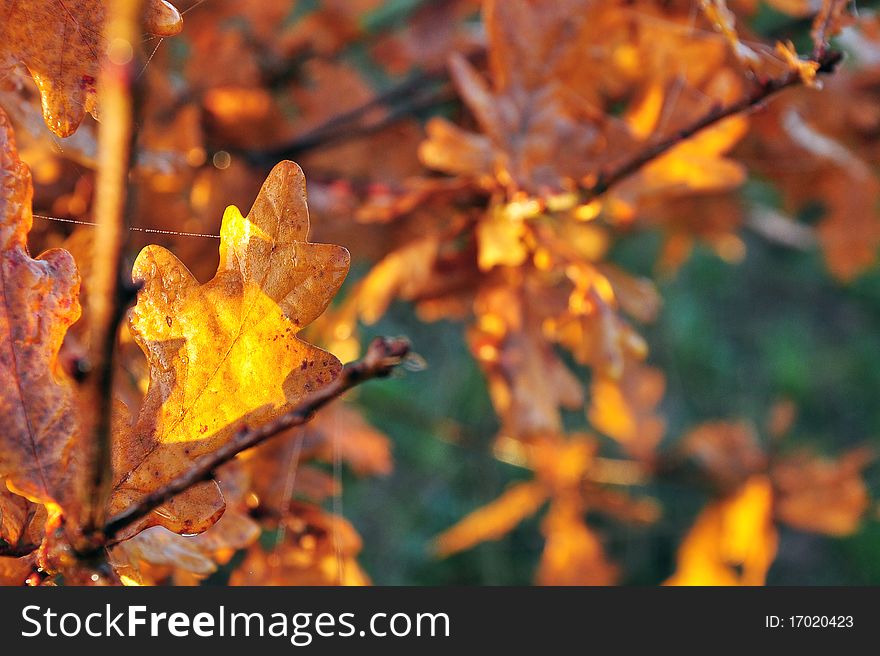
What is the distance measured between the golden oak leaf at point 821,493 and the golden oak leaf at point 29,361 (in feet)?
2.73

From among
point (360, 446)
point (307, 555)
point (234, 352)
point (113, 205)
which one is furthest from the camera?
point (360, 446)

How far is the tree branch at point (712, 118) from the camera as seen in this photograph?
38 centimetres

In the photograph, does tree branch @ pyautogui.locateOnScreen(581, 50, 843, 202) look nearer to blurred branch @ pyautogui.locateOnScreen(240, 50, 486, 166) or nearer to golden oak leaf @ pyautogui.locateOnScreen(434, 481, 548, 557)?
blurred branch @ pyautogui.locateOnScreen(240, 50, 486, 166)

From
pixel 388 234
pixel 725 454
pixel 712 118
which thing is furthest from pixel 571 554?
pixel 712 118

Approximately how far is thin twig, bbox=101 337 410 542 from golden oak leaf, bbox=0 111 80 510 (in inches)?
1.0

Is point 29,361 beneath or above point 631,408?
beneath

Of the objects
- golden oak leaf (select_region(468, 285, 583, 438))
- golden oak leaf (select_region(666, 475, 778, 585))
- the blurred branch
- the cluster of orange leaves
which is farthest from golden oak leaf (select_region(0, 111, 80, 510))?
golden oak leaf (select_region(666, 475, 778, 585))

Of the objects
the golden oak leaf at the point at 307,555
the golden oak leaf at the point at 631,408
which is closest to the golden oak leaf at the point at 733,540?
the golden oak leaf at the point at 631,408

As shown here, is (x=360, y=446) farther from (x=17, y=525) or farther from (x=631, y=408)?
(x=17, y=525)

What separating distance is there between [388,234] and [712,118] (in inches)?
14.8

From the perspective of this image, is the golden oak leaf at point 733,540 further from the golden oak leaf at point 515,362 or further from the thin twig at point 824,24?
the thin twig at point 824,24

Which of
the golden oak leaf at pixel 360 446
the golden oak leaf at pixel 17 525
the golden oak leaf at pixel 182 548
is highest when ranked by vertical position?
the golden oak leaf at pixel 360 446

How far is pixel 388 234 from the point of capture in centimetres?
76

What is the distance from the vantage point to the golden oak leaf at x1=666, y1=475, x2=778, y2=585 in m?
0.92
